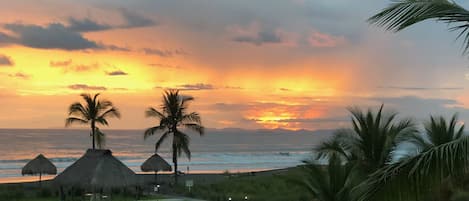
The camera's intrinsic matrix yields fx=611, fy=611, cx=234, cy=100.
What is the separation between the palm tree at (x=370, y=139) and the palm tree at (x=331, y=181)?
1.38m

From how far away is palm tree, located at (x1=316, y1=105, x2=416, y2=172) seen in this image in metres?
12.7

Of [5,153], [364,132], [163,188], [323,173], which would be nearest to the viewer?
[323,173]

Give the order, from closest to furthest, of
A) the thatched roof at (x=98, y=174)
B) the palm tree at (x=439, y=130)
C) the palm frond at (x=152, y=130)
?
the palm tree at (x=439, y=130), the thatched roof at (x=98, y=174), the palm frond at (x=152, y=130)

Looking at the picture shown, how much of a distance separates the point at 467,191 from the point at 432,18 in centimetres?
905

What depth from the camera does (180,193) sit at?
1113 inches

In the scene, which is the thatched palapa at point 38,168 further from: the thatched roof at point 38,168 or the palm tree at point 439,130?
the palm tree at point 439,130

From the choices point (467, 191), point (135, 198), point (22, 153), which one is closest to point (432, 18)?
point (467, 191)

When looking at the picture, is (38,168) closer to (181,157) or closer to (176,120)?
(176,120)

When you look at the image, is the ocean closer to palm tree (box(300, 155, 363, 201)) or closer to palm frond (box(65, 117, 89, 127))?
palm frond (box(65, 117, 89, 127))

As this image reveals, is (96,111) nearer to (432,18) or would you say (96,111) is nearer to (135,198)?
(135,198)

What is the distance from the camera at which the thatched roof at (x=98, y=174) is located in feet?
77.3

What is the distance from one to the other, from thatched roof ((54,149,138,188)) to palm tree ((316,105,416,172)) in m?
12.5

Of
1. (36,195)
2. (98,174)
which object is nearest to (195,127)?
(36,195)

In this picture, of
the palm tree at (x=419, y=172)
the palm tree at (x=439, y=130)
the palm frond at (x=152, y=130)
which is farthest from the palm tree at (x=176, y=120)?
the palm tree at (x=419, y=172)
